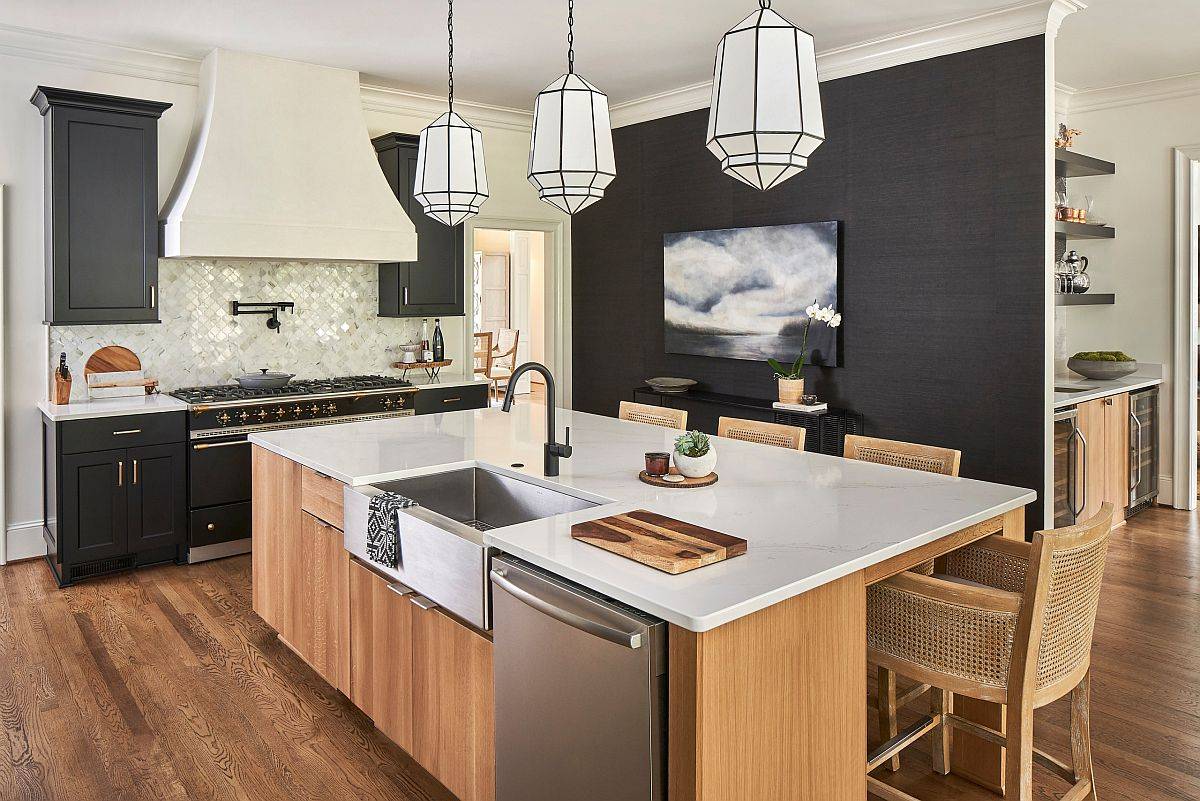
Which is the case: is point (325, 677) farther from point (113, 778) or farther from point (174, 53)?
point (174, 53)

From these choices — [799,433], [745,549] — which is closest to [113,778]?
[745,549]

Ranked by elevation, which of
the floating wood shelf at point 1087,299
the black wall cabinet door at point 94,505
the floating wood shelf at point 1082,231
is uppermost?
the floating wood shelf at point 1082,231

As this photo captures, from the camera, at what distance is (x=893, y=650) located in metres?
2.20

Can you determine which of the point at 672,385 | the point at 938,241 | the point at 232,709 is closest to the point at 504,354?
the point at 672,385

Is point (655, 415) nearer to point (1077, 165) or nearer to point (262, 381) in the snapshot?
point (262, 381)

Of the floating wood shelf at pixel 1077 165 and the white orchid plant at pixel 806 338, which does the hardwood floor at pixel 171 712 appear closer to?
the white orchid plant at pixel 806 338

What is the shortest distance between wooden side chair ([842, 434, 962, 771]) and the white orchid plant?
6.67 feet

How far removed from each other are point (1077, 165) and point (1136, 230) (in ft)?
3.30

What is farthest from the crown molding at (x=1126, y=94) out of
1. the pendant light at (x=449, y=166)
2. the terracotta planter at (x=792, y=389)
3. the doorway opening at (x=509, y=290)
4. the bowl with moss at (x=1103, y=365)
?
the doorway opening at (x=509, y=290)

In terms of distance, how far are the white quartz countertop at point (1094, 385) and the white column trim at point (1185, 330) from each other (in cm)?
16

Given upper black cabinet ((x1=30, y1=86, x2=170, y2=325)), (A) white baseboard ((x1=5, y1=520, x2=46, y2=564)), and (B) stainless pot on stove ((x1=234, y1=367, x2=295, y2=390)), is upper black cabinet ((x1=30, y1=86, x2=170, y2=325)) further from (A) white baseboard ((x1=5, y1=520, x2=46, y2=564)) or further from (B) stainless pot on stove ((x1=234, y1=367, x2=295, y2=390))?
(A) white baseboard ((x1=5, y1=520, x2=46, y2=564))

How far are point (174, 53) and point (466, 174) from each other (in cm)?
289

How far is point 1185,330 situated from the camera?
5.84 meters

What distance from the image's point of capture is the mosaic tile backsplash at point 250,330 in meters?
5.12
